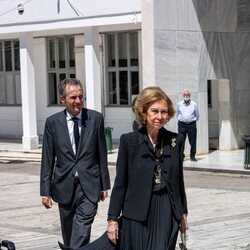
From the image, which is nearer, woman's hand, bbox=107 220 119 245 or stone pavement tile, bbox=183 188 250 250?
woman's hand, bbox=107 220 119 245

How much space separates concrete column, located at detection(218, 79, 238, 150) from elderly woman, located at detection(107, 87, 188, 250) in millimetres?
16806

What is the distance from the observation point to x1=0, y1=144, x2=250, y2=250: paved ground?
9.88 meters

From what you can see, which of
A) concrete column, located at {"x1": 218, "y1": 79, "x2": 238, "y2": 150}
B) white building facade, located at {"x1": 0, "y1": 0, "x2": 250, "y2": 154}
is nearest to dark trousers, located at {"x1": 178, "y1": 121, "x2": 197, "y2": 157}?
white building facade, located at {"x1": 0, "y1": 0, "x2": 250, "y2": 154}

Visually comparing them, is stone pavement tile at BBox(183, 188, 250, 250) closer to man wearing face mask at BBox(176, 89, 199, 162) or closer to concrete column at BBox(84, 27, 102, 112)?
man wearing face mask at BBox(176, 89, 199, 162)

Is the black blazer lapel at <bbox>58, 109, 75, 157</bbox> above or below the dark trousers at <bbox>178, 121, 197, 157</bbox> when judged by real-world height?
above

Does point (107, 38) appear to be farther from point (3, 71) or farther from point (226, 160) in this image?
point (226, 160)

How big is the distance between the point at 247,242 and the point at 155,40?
1080 centimetres

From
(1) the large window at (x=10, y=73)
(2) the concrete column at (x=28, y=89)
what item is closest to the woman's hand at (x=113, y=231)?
(2) the concrete column at (x=28, y=89)

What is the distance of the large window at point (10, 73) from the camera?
2904 cm

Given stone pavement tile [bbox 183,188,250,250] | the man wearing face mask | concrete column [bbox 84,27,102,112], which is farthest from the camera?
concrete column [bbox 84,27,102,112]

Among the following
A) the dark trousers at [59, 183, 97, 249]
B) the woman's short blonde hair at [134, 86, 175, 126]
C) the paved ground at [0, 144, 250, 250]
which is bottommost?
the paved ground at [0, 144, 250, 250]

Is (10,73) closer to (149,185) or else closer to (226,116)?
(226,116)

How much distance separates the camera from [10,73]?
29.3m

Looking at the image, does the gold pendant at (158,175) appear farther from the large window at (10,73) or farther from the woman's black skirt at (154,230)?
the large window at (10,73)
